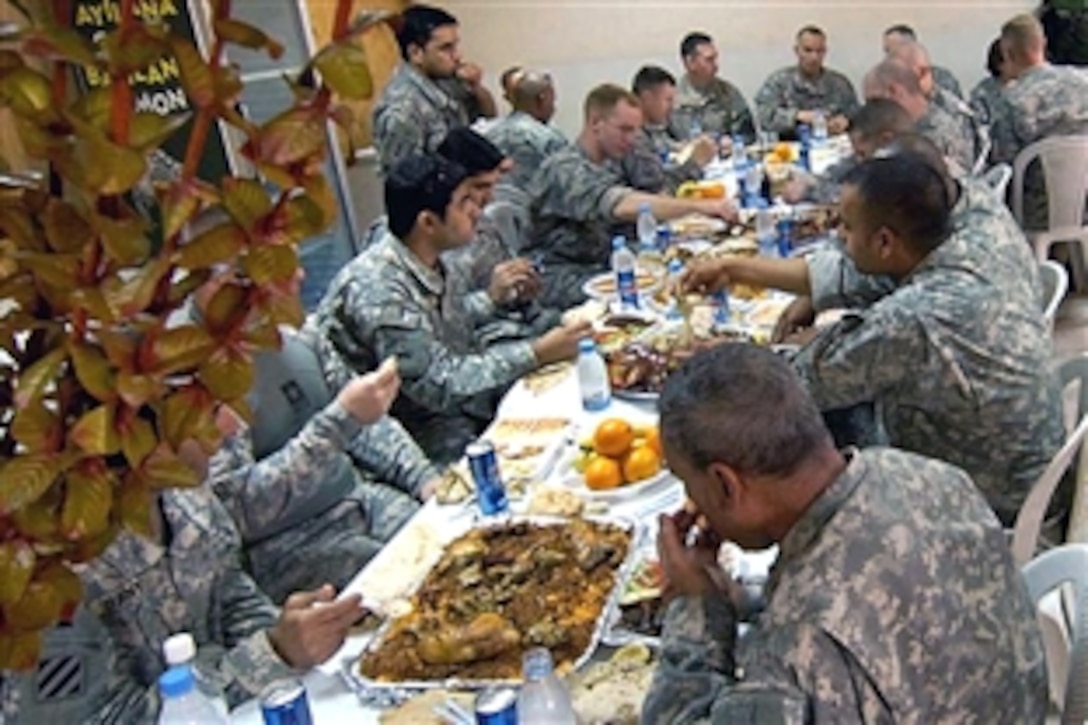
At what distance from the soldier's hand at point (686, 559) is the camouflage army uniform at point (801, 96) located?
18.3 ft

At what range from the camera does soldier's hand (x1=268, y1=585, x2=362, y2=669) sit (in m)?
1.59

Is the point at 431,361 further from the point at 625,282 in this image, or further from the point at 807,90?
the point at 807,90

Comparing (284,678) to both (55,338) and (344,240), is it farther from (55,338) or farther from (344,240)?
(344,240)

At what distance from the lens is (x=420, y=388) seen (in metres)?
2.79

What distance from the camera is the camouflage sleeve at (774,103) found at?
6.75 m

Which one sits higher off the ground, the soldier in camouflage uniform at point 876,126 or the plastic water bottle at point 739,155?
the soldier in camouflage uniform at point 876,126

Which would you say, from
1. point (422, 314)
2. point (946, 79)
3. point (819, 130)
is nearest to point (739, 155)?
point (819, 130)

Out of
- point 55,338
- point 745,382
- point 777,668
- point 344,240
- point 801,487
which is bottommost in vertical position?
point 344,240

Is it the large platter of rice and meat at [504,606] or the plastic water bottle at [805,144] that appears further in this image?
the plastic water bottle at [805,144]

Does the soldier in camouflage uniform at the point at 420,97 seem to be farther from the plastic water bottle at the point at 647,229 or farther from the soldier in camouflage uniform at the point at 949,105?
the soldier in camouflage uniform at the point at 949,105

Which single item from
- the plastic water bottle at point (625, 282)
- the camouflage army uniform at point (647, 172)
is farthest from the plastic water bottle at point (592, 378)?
the camouflage army uniform at point (647, 172)

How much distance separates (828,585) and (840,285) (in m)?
1.60

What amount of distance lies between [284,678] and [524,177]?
3.16 meters

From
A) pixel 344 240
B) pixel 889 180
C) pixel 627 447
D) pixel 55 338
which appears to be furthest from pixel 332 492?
pixel 344 240
